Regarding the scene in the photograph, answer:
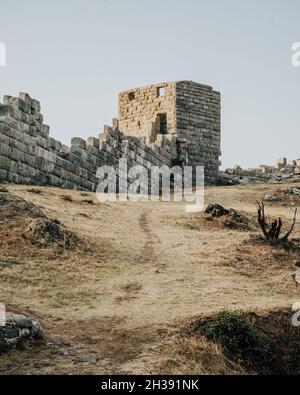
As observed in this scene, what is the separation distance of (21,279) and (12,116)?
1006cm

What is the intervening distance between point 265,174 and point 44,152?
1891cm

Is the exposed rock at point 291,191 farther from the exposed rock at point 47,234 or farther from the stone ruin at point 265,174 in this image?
the exposed rock at point 47,234

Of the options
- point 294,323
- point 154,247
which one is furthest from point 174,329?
point 154,247

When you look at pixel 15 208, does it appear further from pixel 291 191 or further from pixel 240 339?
pixel 291 191

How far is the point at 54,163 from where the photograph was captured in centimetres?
1994

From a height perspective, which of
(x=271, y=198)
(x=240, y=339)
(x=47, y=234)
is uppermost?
(x=271, y=198)

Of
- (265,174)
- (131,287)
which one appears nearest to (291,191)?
(265,174)

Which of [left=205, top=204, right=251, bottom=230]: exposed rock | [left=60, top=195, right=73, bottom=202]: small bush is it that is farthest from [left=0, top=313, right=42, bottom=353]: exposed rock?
[left=60, top=195, right=73, bottom=202]: small bush

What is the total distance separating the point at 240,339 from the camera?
7.03 metres


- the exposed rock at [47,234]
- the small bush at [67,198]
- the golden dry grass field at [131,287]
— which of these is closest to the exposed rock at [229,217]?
the golden dry grass field at [131,287]

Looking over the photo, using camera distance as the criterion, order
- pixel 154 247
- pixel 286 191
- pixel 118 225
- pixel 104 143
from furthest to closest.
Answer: pixel 286 191 → pixel 104 143 → pixel 118 225 → pixel 154 247

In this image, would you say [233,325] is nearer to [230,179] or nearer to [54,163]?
[54,163]

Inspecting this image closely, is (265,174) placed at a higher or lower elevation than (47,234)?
higher

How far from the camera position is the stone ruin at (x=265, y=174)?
33.5 m
